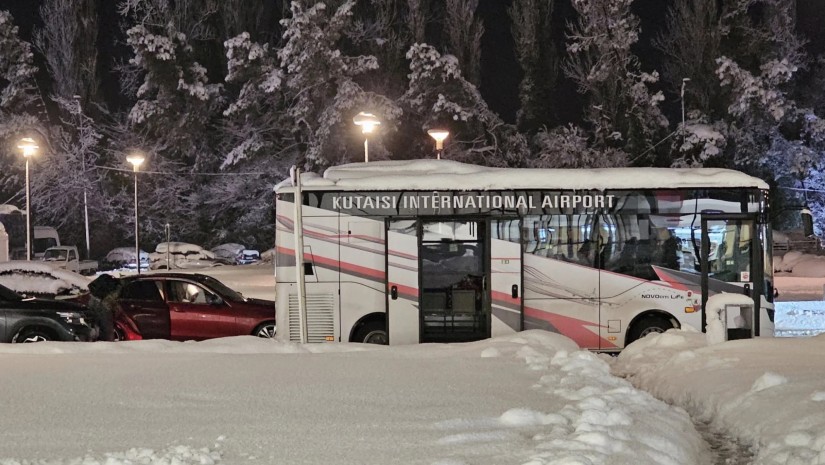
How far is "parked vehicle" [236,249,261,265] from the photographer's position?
1813 inches

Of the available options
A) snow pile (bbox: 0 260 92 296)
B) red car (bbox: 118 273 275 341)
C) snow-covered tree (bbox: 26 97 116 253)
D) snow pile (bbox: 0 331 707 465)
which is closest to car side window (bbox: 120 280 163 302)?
red car (bbox: 118 273 275 341)

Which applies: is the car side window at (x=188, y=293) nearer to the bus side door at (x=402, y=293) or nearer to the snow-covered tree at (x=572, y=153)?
the bus side door at (x=402, y=293)

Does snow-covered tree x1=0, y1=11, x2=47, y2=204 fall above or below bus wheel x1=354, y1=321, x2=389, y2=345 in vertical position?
above

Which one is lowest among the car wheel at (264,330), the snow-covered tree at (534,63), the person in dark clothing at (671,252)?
the car wheel at (264,330)

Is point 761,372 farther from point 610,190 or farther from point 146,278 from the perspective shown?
point 146,278

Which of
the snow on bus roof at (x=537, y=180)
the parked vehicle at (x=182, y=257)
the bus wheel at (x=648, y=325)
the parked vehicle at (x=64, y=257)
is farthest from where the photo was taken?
the parked vehicle at (x=182, y=257)

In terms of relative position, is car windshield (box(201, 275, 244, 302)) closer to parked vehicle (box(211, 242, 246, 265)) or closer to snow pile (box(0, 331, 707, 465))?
snow pile (box(0, 331, 707, 465))

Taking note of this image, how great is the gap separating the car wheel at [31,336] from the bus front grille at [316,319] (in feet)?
13.1

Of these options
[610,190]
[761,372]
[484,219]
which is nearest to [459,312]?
[484,219]

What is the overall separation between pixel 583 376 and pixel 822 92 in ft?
143

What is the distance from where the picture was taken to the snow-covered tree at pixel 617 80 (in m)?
41.2

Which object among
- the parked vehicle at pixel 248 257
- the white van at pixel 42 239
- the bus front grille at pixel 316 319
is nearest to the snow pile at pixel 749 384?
the bus front grille at pixel 316 319

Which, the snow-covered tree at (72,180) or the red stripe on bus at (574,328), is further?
the snow-covered tree at (72,180)

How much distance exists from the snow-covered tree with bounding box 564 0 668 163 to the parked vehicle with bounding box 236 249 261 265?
1943 cm
